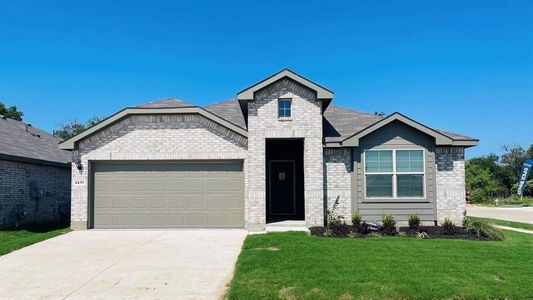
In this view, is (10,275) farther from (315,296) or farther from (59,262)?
(315,296)

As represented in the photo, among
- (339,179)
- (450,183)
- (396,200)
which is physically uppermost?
(339,179)

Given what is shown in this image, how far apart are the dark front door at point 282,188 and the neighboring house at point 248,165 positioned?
321cm

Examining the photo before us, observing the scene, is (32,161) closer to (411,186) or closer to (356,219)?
(356,219)

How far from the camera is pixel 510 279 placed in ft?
23.3

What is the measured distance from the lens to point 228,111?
17781mm

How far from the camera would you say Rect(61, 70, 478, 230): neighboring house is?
13.4 meters

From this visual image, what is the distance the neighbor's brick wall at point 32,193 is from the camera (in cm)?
1379

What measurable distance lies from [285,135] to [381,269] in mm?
6706

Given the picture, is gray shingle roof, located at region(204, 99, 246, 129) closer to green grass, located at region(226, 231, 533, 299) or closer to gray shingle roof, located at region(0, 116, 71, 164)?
green grass, located at region(226, 231, 533, 299)

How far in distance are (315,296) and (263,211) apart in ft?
22.6

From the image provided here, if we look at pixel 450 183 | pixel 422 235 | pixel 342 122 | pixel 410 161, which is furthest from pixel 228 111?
pixel 422 235

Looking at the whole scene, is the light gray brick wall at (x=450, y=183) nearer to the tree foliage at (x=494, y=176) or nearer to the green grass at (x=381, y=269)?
the green grass at (x=381, y=269)

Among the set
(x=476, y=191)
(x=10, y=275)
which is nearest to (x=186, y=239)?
(x=10, y=275)

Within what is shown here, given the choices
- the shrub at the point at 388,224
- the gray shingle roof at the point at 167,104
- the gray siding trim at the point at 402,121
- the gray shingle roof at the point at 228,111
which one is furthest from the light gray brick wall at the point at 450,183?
the gray shingle roof at the point at 167,104
